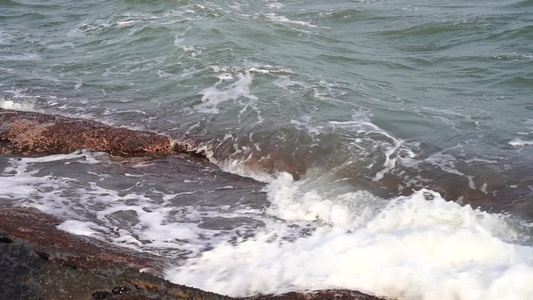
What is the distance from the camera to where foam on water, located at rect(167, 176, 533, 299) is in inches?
175

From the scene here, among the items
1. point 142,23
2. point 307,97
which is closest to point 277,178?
point 307,97

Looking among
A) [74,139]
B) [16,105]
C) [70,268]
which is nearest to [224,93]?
[74,139]

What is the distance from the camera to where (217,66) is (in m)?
12.0

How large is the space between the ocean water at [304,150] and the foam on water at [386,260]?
0.06 feet

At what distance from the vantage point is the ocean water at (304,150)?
4930 mm

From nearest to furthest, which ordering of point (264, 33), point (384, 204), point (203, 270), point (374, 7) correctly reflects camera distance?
point (203, 270)
point (384, 204)
point (264, 33)
point (374, 7)

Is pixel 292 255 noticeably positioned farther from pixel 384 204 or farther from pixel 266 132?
pixel 266 132

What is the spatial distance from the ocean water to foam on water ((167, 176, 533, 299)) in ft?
0.06

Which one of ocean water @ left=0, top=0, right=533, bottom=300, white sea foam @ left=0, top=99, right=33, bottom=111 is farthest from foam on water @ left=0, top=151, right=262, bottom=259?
white sea foam @ left=0, top=99, right=33, bottom=111

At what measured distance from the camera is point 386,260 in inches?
192

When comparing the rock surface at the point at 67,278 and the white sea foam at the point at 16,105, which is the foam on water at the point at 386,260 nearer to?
the rock surface at the point at 67,278

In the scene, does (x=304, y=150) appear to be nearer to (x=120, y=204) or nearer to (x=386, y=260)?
(x=120, y=204)

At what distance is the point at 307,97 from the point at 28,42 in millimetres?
8849

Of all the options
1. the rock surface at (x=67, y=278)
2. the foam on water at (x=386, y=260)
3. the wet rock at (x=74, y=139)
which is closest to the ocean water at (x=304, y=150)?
the foam on water at (x=386, y=260)
